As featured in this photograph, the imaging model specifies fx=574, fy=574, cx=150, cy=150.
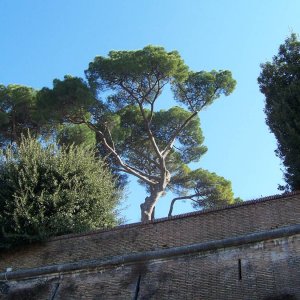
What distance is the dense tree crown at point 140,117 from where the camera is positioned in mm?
18531

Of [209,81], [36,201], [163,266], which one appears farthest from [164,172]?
[163,266]

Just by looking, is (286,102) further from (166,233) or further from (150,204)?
(150,204)

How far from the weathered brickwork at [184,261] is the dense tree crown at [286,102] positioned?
6.79ft

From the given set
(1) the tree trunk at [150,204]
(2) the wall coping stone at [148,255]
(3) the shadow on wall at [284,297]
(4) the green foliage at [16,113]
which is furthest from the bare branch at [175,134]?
(3) the shadow on wall at [284,297]

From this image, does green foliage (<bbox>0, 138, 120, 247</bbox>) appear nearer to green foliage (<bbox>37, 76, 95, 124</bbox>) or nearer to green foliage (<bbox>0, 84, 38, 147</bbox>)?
green foliage (<bbox>37, 76, 95, 124</bbox>)

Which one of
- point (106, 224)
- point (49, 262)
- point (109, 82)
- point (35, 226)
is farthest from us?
point (109, 82)

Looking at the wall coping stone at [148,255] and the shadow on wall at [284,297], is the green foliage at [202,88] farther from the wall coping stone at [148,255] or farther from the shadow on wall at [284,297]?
the shadow on wall at [284,297]

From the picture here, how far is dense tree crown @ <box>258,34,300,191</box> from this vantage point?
10445mm

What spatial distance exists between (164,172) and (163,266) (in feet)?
36.1

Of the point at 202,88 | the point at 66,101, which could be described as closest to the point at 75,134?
the point at 66,101

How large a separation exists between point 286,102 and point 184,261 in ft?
13.8

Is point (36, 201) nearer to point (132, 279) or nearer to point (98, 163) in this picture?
point (98, 163)

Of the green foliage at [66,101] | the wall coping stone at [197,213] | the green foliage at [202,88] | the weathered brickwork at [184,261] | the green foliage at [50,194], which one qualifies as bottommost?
the weathered brickwork at [184,261]

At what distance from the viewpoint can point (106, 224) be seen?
470 inches
